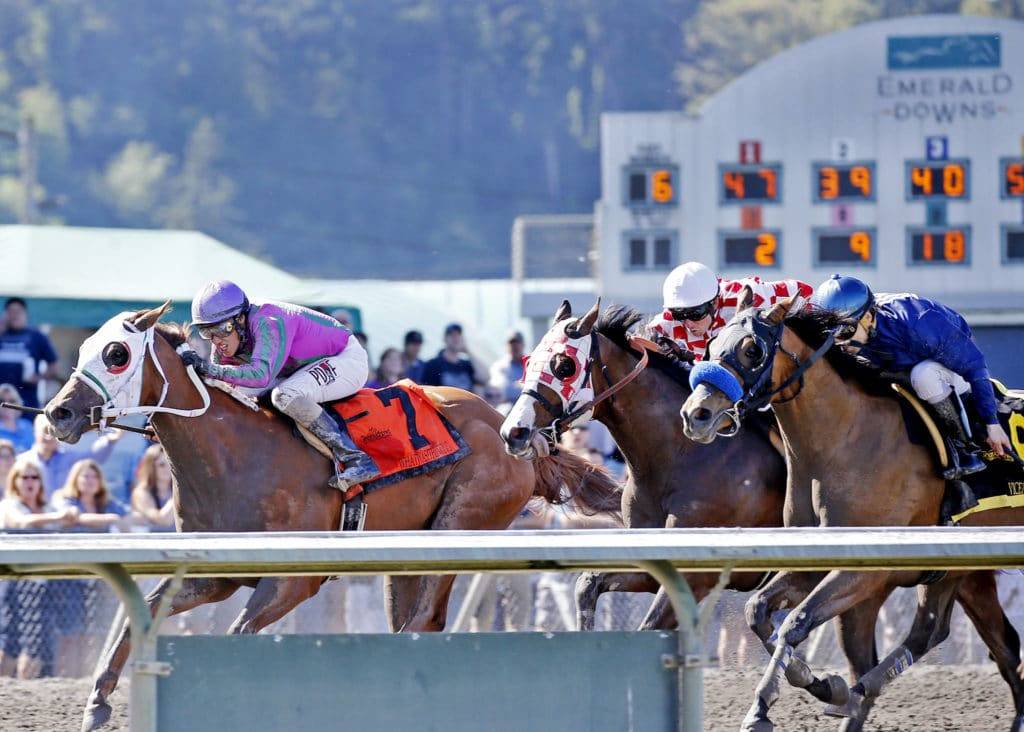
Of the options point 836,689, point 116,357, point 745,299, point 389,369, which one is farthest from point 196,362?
point 389,369

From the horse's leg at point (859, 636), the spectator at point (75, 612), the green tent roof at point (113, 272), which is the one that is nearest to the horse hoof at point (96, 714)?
the horse's leg at point (859, 636)

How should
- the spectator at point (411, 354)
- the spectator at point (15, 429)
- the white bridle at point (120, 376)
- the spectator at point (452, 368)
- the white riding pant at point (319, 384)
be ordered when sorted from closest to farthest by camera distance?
the white bridle at point (120, 376) → the white riding pant at point (319, 384) → the spectator at point (15, 429) → the spectator at point (452, 368) → the spectator at point (411, 354)

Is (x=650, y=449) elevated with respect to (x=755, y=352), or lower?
lower

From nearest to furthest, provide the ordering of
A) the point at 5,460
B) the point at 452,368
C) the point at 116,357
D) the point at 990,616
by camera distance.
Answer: the point at 116,357, the point at 990,616, the point at 5,460, the point at 452,368

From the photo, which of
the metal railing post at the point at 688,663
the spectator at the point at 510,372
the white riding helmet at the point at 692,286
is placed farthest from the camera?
the spectator at the point at 510,372

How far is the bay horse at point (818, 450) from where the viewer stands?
5.76 m

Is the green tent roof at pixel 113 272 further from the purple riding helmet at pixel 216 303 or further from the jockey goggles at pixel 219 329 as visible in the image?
the purple riding helmet at pixel 216 303

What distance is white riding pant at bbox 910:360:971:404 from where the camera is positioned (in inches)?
244

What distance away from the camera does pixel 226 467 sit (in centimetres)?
649

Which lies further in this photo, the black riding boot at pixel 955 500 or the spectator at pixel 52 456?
the spectator at pixel 52 456

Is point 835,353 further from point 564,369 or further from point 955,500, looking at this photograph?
point 564,369

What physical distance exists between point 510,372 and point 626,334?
617 centimetres

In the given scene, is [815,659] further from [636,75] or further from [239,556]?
[636,75]

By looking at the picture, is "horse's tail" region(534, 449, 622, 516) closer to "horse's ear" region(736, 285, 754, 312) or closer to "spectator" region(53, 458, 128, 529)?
"horse's ear" region(736, 285, 754, 312)
